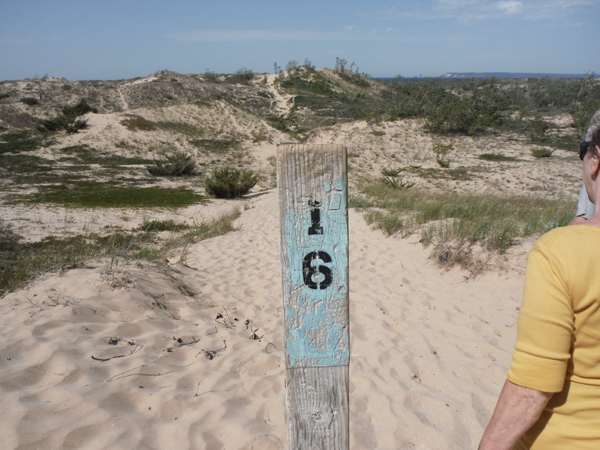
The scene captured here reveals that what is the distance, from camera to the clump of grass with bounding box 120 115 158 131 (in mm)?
18500

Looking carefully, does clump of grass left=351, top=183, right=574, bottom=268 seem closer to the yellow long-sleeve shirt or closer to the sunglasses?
the sunglasses

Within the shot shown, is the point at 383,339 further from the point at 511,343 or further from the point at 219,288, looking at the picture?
the point at 219,288

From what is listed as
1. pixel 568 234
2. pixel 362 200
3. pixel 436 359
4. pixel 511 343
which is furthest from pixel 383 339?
pixel 362 200

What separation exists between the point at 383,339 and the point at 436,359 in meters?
0.46

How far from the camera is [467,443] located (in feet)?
7.04

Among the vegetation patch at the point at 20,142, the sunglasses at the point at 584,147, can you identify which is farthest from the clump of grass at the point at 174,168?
the sunglasses at the point at 584,147

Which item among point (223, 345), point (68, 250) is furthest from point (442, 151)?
point (223, 345)

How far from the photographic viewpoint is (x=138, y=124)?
744 inches


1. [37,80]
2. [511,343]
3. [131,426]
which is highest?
[37,80]

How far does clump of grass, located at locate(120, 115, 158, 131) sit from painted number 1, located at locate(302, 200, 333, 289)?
64.7ft

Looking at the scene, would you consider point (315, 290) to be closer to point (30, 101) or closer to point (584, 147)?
point (584, 147)

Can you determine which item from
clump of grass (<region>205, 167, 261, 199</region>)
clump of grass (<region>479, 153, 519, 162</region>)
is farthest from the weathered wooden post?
clump of grass (<region>479, 153, 519, 162</region>)

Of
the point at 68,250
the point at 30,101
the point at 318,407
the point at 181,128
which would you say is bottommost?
the point at 68,250

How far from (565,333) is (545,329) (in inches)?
1.6
